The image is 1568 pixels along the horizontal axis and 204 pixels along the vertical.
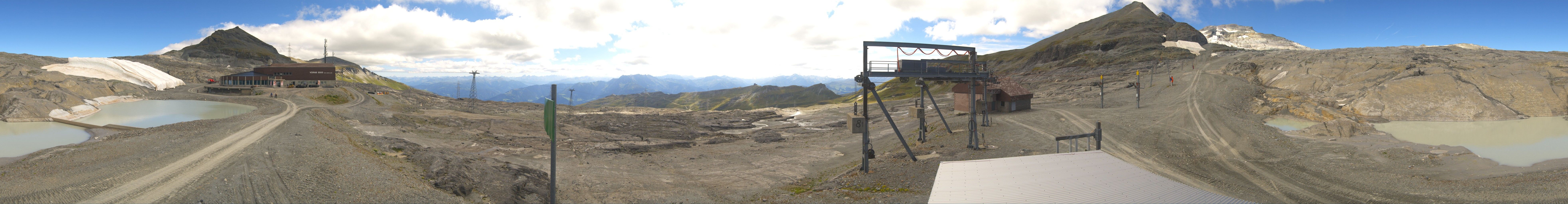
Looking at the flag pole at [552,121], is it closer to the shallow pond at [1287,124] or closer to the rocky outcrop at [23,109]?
the shallow pond at [1287,124]

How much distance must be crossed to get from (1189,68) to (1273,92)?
98.5 ft

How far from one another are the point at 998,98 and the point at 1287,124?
18622 mm

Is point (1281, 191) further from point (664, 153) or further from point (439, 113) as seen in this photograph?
point (439, 113)

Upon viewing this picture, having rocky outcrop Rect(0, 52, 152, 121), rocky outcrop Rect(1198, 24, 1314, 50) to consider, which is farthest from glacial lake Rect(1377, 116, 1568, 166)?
rocky outcrop Rect(1198, 24, 1314, 50)

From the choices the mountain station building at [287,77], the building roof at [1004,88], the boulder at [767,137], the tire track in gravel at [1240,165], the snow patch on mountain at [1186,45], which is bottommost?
the boulder at [767,137]

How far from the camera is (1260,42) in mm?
172375

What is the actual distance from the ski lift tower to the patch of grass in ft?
245

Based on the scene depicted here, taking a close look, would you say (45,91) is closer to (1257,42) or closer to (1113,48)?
(1113,48)

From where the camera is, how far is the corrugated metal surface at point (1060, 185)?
39.4 ft

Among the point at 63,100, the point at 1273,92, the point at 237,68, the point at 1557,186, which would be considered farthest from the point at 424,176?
the point at 237,68

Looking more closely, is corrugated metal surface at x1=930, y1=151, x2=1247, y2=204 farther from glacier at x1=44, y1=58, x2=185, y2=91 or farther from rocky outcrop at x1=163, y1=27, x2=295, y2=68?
rocky outcrop at x1=163, y1=27, x2=295, y2=68

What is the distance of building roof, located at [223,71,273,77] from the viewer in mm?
98875

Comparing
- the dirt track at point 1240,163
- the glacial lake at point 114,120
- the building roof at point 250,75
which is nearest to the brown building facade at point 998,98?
the dirt track at point 1240,163

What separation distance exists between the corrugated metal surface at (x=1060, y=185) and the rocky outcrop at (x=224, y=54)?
704 ft
